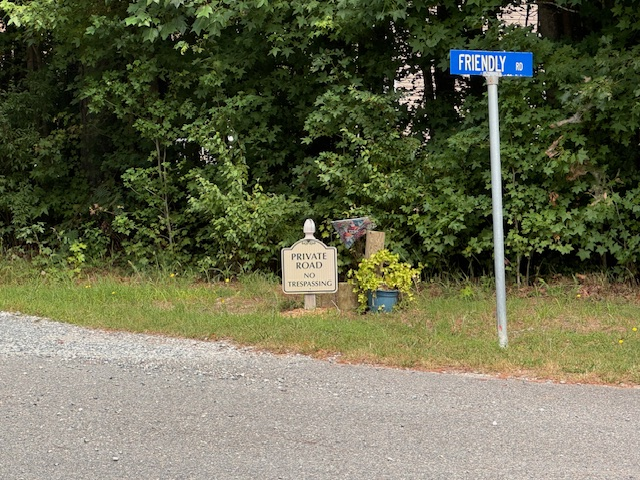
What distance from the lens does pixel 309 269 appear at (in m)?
8.09

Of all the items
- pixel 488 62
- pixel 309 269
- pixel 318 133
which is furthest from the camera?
pixel 318 133

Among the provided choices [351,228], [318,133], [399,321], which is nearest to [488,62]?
[399,321]

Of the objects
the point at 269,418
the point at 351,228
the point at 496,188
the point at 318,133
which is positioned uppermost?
the point at 318,133

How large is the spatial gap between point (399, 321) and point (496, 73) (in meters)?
2.43

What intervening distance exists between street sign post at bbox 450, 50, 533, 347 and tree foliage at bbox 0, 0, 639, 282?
77.9 inches

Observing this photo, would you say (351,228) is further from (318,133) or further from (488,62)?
(488,62)

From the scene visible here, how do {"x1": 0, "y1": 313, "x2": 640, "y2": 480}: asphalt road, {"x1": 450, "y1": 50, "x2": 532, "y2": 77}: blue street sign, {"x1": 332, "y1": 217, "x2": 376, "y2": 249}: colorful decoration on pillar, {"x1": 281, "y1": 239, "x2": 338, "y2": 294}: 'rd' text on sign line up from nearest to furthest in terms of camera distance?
1. {"x1": 0, "y1": 313, "x2": 640, "y2": 480}: asphalt road
2. {"x1": 450, "y1": 50, "x2": 532, "y2": 77}: blue street sign
3. {"x1": 281, "y1": 239, "x2": 338, "y2": 294}: 'rd' text on sign
4. {"x1": 332, "y1": 217, "x2": 376, "y2": 249}: colorful decoration on pillar

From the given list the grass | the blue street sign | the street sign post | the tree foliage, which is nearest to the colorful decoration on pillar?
the grass

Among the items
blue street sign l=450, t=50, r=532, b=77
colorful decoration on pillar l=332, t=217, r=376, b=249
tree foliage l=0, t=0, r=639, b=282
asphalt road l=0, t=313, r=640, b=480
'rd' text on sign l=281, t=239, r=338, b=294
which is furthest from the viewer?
tree foliage l=0, t=0, r=639, b=282

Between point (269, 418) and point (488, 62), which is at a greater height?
point (488, 62)

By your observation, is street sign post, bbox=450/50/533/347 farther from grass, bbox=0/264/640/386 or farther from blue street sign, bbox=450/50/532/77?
grass, bbox=0/264/640/386

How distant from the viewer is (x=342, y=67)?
998 centimetres

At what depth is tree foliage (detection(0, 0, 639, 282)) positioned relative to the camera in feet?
28.5

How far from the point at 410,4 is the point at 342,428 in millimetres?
5607
